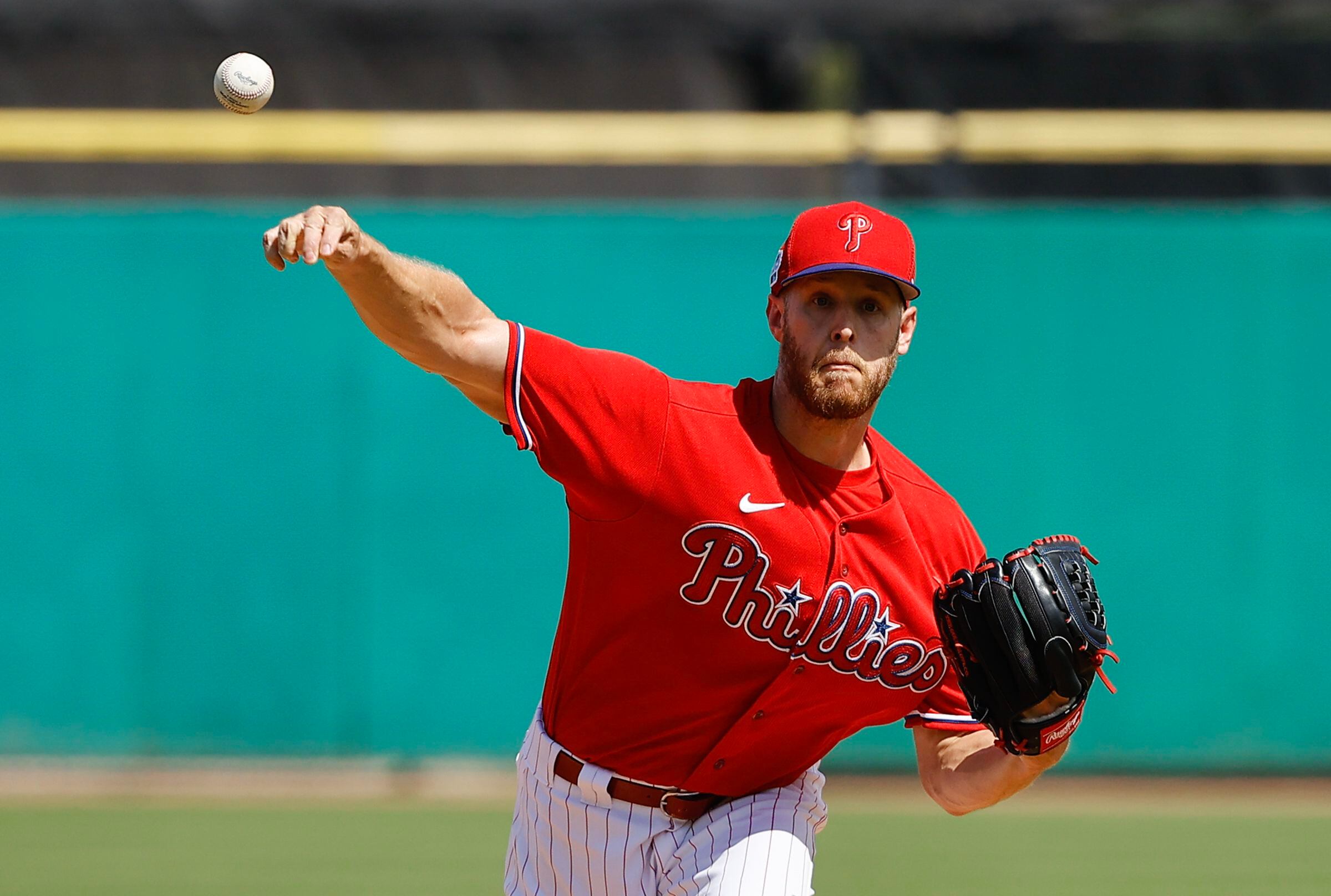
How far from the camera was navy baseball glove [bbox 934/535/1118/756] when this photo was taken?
3236mm

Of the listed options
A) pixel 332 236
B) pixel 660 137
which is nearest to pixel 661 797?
pixel 332 236

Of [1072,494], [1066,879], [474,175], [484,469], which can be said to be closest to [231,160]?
[474,175]

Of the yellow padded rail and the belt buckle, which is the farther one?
the yellow padded rail

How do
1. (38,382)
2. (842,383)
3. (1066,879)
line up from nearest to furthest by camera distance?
(842,383), (1066,879), (38,382)

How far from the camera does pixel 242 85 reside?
3242mm

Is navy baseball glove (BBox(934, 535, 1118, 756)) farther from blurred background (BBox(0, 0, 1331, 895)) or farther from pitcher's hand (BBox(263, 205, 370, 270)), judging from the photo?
blurred background (BBox(0, 0, 1331, 895))

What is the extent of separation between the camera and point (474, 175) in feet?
27.1

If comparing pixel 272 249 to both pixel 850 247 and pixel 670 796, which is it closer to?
pixel 850 247

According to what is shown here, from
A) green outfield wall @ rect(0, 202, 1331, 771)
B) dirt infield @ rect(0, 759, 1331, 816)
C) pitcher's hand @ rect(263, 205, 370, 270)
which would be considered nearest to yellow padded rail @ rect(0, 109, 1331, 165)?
green outfield wall @ rect(0, 202, 1331, 771)

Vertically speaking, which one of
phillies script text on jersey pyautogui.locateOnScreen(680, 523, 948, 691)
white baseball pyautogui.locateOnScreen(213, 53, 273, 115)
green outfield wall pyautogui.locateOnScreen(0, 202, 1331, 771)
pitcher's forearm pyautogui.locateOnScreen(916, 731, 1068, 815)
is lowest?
pitcher's forearm pyautogui.locateOnScreen(916, 731, 1068, 815)

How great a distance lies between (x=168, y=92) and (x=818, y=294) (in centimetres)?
613

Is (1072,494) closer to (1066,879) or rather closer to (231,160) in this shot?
(1066,879)

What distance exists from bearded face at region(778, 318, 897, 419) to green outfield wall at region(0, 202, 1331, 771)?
4359 mm

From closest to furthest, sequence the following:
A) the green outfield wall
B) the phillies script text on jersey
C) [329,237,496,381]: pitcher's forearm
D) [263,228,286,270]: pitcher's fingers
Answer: [263,228,286,270]: pitcher's fingers, [329,237,496,381]: pitcher's forearm, the phillies script text on jersey, the green outfield wall
